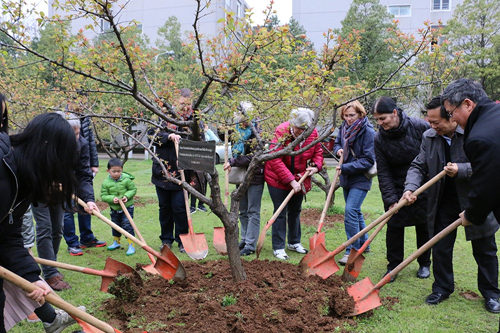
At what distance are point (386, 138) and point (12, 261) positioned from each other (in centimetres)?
372

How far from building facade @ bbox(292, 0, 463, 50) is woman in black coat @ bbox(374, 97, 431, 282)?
2388 centimetres

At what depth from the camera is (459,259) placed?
521 cm

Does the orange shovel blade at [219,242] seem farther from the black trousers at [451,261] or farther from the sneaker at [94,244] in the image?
the black trousers at [451,261]

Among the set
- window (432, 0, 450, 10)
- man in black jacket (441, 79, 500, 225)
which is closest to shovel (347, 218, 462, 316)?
man in black jacket (441, 79, 500, 225)

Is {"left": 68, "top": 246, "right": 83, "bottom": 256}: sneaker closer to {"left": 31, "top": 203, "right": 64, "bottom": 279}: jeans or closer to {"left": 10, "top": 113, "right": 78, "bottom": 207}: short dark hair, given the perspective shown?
{"left": 31, "top": 203, "right": 64, "bottom": 279}: jeans

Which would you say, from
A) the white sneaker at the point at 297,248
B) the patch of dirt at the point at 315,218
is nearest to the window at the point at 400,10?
the patch of dirt at the point at 315,218

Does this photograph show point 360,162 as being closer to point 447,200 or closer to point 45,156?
point 447,200

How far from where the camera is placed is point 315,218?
751cm

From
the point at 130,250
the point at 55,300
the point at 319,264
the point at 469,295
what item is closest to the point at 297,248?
the point at 319,264

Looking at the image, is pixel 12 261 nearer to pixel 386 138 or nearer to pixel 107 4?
pixel 107 4

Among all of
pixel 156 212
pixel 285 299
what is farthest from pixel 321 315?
pixel 156 212

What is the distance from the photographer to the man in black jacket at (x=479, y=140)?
247cm

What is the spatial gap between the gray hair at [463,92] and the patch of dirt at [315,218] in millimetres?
4339

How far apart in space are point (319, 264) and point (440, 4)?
29.2m
